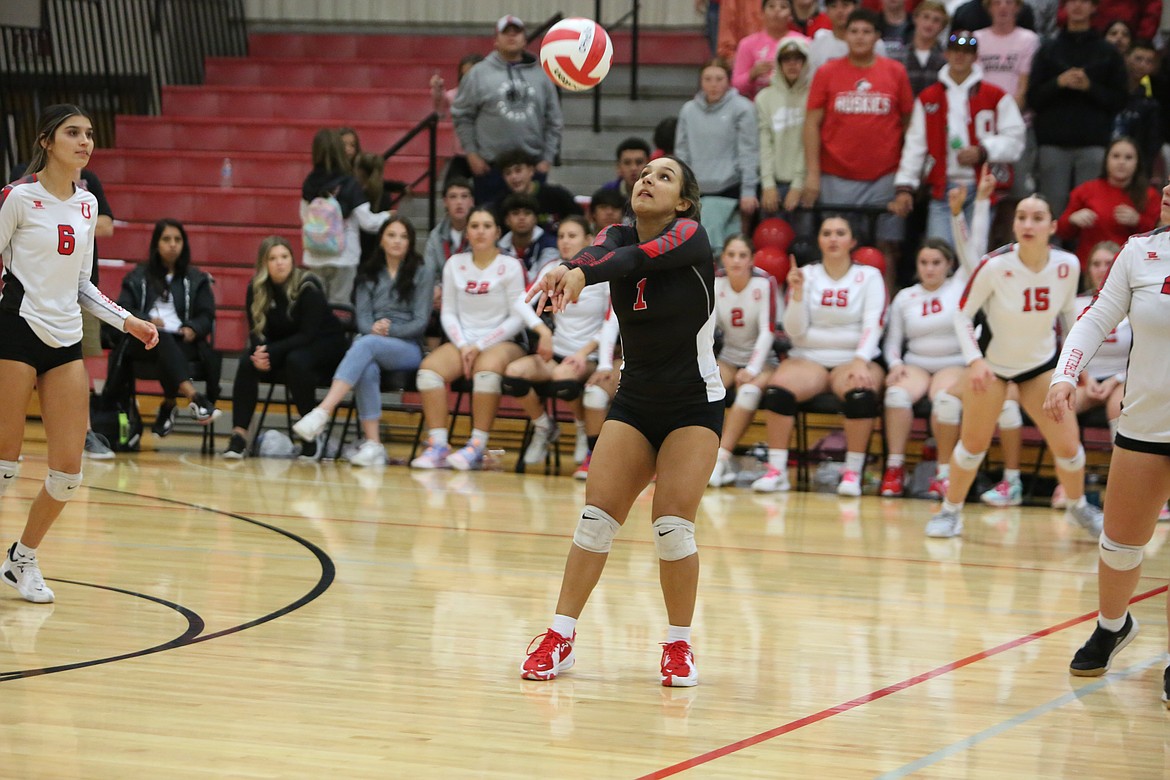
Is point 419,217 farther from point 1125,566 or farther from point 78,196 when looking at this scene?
point 1125,566

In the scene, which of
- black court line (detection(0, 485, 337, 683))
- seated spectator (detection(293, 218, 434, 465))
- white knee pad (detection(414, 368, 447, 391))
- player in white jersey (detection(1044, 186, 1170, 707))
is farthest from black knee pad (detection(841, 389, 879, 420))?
player in white jersey (detection(1044, 186, 1170, 707))

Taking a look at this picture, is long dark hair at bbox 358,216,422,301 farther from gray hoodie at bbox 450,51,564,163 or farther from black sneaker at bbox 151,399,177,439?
black sneaker at bbox 151,399,177,439

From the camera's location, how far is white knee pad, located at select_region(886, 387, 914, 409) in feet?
31.0

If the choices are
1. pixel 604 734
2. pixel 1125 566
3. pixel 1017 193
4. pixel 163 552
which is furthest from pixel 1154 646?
pixel 1017 193

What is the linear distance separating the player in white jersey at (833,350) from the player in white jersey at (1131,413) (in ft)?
14.5

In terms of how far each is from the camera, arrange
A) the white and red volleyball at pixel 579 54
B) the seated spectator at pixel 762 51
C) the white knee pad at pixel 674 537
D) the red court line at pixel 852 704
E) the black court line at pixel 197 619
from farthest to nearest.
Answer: the seated spectator at pixel 762 51
the white and red volleyball at pixel 579 54
the white knee pad at pixel 674 537
the black court line at pixel 197 619
the red court line at pixel 852 704

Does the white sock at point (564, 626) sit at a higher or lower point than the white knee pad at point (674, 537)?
lower

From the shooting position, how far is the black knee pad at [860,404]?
939 centimetres

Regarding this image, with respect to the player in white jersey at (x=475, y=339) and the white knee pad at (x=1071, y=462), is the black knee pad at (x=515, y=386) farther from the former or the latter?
the white knee pad at (x=1071, y=462)

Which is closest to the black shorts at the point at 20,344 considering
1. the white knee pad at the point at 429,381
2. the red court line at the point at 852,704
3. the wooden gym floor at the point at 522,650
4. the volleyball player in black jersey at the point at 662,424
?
the wooden gym floor at the point at 522,650

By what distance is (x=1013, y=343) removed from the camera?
8.01 meters

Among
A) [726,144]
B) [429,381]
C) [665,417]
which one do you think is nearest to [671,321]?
[665,417]

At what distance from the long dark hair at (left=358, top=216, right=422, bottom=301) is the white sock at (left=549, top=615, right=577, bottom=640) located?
607 cm

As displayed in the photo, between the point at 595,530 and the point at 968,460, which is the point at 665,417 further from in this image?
the point at 968,460
